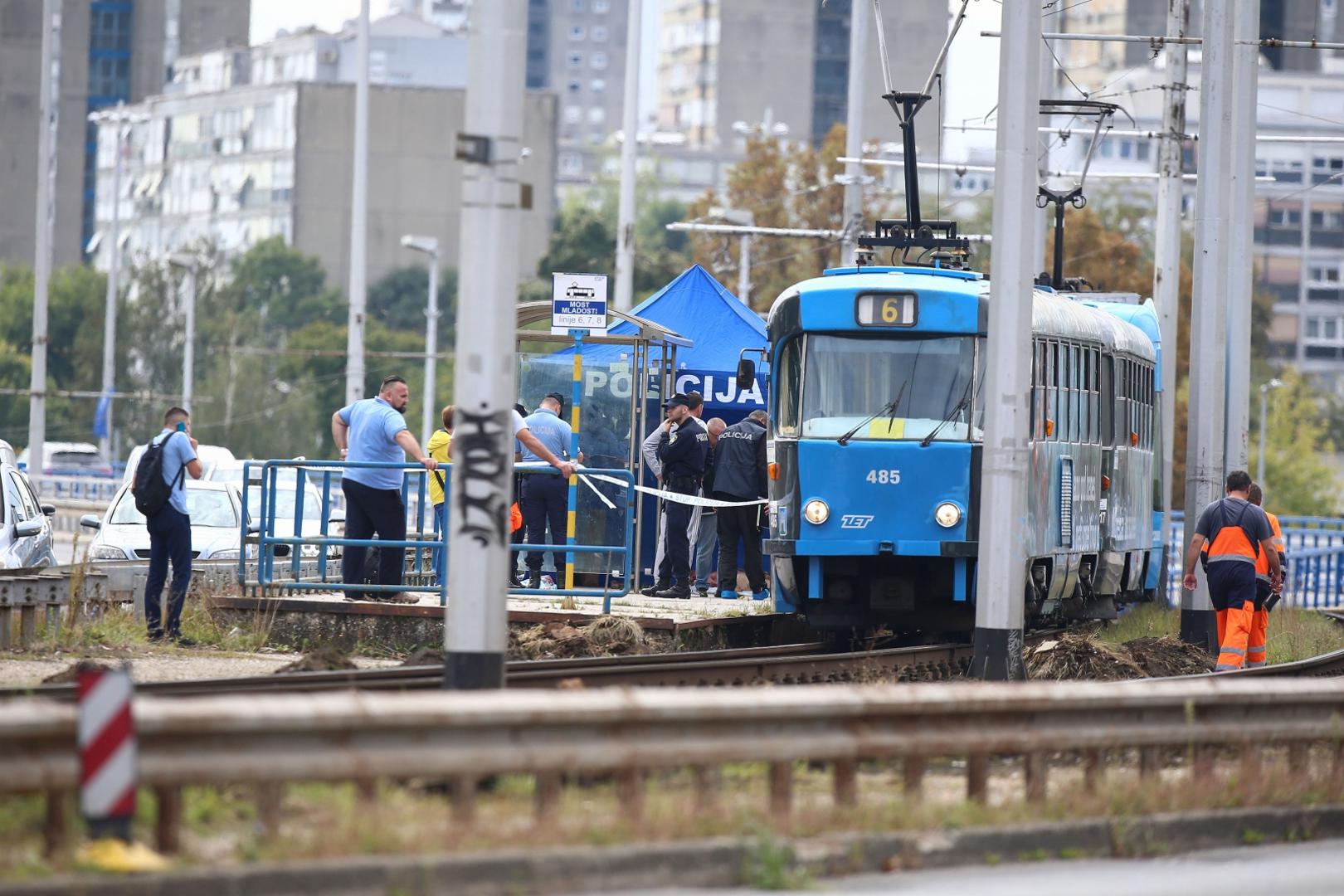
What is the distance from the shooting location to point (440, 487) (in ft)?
66.2

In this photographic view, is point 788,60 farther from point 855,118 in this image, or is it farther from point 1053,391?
point 1053,391

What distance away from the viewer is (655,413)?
23.4 metres

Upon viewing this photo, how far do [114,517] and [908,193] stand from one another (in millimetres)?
9357

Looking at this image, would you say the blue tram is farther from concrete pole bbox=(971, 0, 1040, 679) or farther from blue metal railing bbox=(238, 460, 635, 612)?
concrete pole bbox=(971, 0, 1040, 679)

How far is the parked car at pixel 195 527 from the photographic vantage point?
947 inches


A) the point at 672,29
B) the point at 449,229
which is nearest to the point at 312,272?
the point at 449,229

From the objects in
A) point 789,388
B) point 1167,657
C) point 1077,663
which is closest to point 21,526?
point 789,388

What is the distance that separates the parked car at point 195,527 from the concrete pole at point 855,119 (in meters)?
11.1

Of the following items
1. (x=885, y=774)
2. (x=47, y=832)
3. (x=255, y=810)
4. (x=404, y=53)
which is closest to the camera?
(x=47, y=832)

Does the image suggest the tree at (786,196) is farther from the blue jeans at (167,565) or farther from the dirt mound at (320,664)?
the dirt mound at (320,664)

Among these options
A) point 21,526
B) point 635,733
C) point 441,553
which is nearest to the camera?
point 635,733

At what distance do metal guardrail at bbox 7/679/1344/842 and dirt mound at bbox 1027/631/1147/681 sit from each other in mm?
6977

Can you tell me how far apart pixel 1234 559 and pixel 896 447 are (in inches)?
112

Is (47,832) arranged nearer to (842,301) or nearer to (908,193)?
(842,301)
